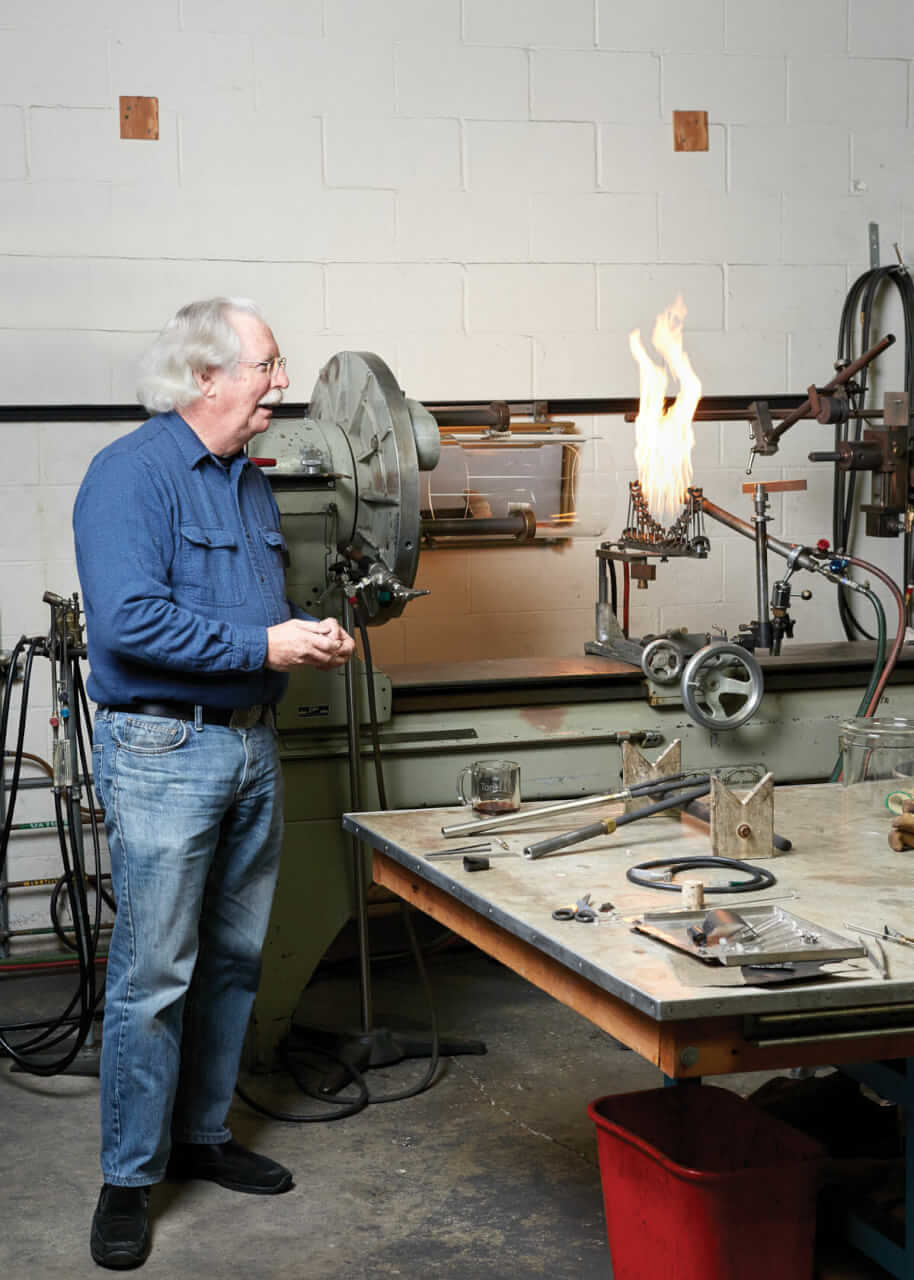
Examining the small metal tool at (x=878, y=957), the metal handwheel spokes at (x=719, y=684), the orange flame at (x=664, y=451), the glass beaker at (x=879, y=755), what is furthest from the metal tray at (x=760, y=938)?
the orange flame at (x=664, y=451)

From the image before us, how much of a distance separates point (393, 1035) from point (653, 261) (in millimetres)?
2224

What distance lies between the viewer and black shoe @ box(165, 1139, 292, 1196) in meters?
2.55

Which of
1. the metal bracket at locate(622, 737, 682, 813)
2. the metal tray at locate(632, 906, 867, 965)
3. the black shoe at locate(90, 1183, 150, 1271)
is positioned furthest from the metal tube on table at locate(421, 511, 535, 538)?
the metal tray at locate(632, 906, 867, 965)

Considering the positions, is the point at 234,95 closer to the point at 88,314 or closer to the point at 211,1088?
the point at 88,314

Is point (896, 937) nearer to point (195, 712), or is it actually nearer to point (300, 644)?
point (300, 644)

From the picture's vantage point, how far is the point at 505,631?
409 cm

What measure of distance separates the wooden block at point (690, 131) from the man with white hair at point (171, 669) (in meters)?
2.06

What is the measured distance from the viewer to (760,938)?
158 centimetres

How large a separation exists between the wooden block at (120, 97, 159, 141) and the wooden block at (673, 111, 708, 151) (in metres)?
1.42

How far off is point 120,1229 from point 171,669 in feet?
2.92

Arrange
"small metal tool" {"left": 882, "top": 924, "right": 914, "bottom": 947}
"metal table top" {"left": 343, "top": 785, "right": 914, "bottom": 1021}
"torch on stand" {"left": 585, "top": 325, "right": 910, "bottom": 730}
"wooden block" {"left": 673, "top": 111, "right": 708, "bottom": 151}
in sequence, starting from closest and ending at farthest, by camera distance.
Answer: "metal table top" {"left": 343, "top": 785, "right": 914, "bottom": 1021} → "small metal tool" {"left": 882, "top": 924, "right": 914, "bottom": 947} → "torch on stand" {"left": 585, "top": 325, "right": 910, "bottom": 730} → "wooden block" {"left": 673, "top": 111, "right": 708, "bottom": 151}

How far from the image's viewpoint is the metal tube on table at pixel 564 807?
211 cm

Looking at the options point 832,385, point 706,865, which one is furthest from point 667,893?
point 832,385

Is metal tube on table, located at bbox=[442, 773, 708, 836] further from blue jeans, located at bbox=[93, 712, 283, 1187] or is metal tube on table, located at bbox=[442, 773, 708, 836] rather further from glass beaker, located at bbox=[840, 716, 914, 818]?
blue jeans, located at bbox=[93, 712, 283, 1187]
